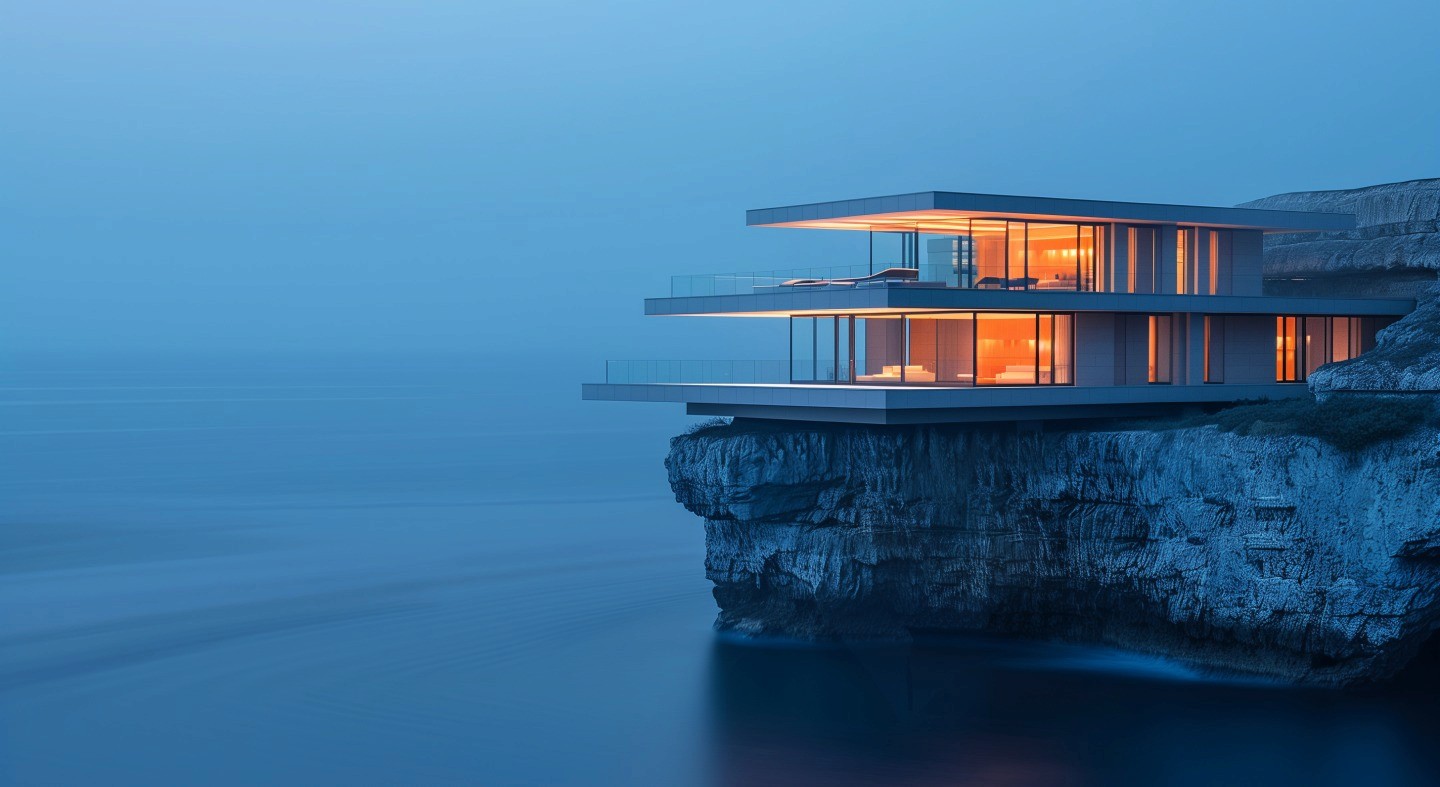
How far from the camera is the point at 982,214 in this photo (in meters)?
40.1

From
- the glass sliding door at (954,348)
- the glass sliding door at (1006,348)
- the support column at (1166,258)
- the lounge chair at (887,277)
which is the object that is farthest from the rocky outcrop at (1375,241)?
the lounge chair at (887,277)

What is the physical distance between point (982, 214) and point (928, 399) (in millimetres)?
6544

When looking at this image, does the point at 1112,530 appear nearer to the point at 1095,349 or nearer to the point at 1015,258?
the point at 1095,349

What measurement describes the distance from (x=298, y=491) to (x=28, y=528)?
16671 millimetres

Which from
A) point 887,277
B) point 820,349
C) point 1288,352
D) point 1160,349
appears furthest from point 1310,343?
point 820,349

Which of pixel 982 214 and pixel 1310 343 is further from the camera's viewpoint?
pixel 1310 343

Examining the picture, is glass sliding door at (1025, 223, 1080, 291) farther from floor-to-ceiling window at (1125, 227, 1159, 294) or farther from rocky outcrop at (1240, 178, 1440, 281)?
rocky outcrop at (1240, 178, 1440, 281)

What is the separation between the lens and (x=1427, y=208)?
171 ft

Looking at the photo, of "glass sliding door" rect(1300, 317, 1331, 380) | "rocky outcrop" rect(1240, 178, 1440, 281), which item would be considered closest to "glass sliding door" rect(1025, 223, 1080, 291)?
"glass sliding door" rect(1300, 317, 1331, 380)

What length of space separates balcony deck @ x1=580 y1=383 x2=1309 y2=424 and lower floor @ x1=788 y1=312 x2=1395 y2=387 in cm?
181

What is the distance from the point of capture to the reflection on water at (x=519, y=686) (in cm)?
3181

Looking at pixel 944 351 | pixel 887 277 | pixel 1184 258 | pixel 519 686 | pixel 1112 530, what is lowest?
pixel 519 686

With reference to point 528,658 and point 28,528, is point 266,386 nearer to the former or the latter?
point 28,528

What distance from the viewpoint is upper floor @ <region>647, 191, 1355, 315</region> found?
39844mm
